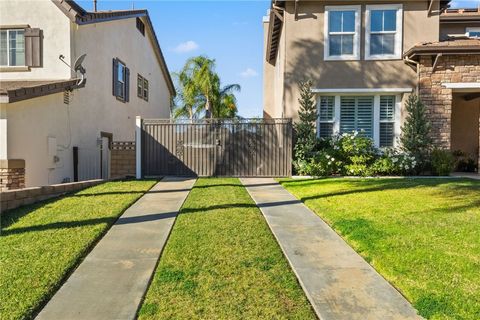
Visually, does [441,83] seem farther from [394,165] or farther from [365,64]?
[394,165]

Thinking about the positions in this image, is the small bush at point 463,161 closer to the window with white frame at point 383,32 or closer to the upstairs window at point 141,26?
the window with white frame at point 383,32

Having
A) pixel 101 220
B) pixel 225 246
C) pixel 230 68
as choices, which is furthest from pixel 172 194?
pixel 230 68

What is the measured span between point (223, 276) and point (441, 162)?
1116cm

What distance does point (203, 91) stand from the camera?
31.9 m

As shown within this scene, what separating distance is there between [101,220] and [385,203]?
5379 millimetres

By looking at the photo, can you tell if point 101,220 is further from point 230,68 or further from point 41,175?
point 230,68

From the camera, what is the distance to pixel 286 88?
44.7 ft

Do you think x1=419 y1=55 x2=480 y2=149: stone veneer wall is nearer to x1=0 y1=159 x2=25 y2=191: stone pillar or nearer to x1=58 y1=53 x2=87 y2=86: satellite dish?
x1=58 y1=53 x2=87 y2=86: satellite dish

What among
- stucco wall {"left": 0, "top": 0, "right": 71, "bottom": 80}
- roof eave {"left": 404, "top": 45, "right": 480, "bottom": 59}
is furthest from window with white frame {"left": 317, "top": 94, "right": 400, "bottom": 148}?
stucco wall {"left": 0, "top": 0, "right": 71, "bottom": 80}

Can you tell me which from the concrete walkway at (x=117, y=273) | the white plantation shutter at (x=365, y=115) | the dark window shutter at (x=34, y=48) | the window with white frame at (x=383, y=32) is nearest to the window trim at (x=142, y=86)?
the dark window shutter at (x=34, y=48)

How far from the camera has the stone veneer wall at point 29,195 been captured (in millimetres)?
6637

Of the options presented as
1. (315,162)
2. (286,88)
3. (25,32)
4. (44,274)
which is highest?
(25,32)

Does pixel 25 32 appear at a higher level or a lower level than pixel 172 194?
higher

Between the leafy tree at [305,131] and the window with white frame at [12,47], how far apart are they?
9.51 metres
